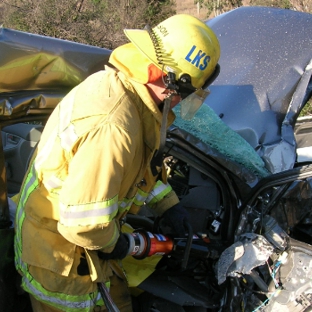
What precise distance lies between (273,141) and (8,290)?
6.33 feet

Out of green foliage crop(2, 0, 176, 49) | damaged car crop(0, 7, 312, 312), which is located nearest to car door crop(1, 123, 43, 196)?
damaged car crop(0, 7, 312, 312)

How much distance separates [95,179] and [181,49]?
66 cm

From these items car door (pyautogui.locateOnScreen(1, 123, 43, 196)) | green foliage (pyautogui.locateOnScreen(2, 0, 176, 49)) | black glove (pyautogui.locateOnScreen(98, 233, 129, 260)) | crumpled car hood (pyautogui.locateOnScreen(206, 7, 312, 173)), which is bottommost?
green foliage (pyautogui.locateOnScreen(2, 0, 176, 49))

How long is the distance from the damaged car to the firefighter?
30 centimetres

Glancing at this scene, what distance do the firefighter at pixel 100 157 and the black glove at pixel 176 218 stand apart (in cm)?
43

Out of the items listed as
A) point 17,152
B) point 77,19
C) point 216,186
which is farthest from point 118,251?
point 77,19

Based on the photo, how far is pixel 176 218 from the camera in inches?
103

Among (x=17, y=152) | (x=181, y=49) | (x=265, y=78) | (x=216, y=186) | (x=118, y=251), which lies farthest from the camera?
(x=265, y=78)

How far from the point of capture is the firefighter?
174cm

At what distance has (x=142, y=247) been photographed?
2.38m

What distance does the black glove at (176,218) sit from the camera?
103 inches

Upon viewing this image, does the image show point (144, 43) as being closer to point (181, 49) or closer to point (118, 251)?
point (181, 49)

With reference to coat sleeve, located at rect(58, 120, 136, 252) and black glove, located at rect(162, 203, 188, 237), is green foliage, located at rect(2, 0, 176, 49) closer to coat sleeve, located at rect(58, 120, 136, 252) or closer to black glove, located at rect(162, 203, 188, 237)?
black glove, located at rect(162, 203, 188, 237)

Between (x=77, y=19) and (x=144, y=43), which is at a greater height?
(x=144, y=43)
